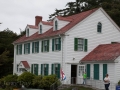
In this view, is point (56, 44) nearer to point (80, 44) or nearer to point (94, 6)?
point (80, 44)

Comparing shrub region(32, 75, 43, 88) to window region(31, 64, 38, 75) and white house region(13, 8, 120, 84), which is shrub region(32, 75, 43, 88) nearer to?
white house region(13, 8, 120, 84)

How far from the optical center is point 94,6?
52.3m

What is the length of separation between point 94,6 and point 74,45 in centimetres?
2243

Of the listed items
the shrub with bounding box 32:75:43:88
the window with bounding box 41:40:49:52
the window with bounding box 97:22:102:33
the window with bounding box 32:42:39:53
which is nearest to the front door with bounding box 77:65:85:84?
the shrub with bounding box 32:75:43:88

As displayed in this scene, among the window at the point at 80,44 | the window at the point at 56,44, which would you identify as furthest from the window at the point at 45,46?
the window at the point at 80,44

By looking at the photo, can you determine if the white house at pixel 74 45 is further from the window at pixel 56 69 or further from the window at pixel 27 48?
the window at pixel 27 48

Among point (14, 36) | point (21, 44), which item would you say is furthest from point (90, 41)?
point (14, 36)

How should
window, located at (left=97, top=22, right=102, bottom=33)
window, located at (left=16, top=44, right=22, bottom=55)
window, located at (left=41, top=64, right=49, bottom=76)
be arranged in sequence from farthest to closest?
window, located at (left=16, top=44, right=22, bottom=55) < window, located at (left=41, top=64, right=49, bottom=76) < window, located at (left=97, top=22, right=102, bottom=33)

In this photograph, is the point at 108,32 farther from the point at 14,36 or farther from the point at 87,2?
the point at 14,36

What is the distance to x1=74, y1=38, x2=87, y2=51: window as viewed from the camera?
31.7 metres

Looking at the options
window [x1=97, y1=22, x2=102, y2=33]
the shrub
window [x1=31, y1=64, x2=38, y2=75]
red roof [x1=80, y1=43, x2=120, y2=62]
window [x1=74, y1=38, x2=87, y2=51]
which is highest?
window [x1=97, y1=22, x2=102, y2=33]

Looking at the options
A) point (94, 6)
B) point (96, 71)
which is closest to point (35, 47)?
point (96, 71)

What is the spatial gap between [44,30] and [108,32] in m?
8.31

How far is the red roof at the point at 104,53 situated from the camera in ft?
90.8
